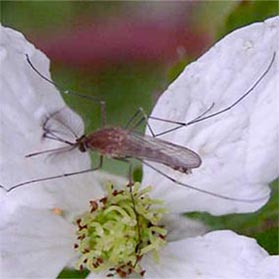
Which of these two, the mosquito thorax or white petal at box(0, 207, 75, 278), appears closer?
white petal at box(0, 207, 75, 278)

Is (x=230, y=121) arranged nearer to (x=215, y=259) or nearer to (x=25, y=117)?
(x=215, y=259)

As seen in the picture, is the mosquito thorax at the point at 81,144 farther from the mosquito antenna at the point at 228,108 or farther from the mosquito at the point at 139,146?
the mosquito antenna at the point at 228,108

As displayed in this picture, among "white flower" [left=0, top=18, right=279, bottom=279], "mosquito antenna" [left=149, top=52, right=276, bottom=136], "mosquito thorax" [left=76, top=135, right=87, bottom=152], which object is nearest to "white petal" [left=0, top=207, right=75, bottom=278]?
"white flower" [left=0, top=18, right=279, bottom=279]

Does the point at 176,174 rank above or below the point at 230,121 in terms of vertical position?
below

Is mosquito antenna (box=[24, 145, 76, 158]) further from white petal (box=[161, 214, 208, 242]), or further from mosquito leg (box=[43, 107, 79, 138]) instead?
white petal (box=[161, 214, 208, 242])

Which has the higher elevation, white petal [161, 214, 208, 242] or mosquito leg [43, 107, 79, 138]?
mosquito leg [43, 107, 79, 138]

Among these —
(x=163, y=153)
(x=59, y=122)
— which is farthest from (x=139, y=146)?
(x=59, y=122)
